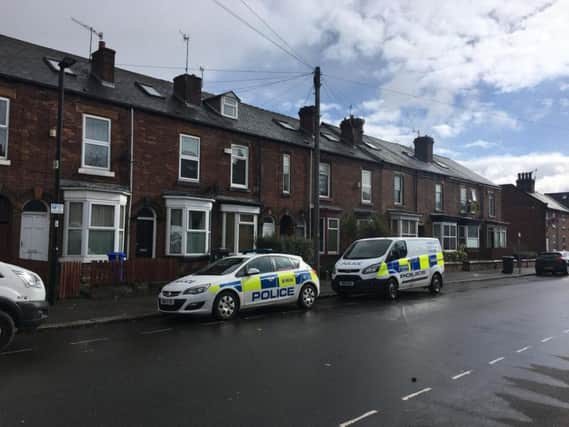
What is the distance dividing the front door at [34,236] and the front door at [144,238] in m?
3.15

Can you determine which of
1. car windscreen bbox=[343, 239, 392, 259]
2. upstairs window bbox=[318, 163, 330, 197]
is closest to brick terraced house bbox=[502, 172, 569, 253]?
upstairs window bbox=[318, 163, 330, 197]

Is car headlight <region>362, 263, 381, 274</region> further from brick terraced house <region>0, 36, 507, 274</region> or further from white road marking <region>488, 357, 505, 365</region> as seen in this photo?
white road marking <region>488, 357, 505, 365</region>

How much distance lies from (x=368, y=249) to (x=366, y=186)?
39.1ft

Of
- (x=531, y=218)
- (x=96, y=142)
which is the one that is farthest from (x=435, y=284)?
(x=531, y=218)

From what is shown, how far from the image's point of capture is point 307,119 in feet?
83.1

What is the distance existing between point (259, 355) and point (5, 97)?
12136mm

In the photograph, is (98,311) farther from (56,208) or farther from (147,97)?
(147,97)

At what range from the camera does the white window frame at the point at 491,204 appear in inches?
1474

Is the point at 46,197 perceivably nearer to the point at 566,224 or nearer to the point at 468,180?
the point at 468,180

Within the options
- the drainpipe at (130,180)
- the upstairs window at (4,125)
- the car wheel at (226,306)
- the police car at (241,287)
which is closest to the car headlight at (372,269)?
the police car at (241,287)

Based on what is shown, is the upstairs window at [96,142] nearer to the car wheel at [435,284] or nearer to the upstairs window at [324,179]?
the upstairs window at [324,179]

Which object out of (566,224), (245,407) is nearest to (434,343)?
(245,407)

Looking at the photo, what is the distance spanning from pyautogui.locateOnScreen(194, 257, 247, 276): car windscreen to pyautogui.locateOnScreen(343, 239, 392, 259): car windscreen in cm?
508

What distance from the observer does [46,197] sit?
47.2 feet
